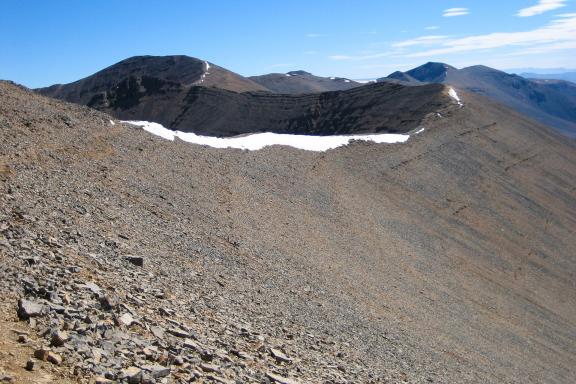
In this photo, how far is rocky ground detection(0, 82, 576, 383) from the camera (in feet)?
28.8

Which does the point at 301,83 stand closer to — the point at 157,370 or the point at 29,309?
the point at 29,309

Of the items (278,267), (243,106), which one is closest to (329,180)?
(278,267)

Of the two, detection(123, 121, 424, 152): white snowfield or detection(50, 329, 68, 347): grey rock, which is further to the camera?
detection(123, 121, 424, 152): white snowfield

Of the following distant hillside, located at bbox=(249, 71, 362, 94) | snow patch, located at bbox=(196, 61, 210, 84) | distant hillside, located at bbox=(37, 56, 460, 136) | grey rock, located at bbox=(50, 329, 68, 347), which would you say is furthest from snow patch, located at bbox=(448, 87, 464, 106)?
distant hillside, located at bbox=(249, 71, 362, 94)

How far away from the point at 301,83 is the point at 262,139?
123 metres

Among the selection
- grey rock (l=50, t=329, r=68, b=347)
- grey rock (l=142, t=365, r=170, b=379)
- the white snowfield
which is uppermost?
the white snowfield

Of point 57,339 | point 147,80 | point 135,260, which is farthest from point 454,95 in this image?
point 57,339

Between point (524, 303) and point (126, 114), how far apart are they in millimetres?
75773

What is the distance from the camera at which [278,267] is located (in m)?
18.3

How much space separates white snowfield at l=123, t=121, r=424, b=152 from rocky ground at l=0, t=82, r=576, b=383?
139 centimetres

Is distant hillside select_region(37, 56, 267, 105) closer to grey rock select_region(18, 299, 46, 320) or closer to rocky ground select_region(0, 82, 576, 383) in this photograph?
rocky ground select_region(0, 82, 576, 383)

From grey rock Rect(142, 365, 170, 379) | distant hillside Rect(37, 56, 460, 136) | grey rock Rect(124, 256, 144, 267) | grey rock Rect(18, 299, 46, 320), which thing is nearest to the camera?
grey rock Rect(142, 365, 170, 379)

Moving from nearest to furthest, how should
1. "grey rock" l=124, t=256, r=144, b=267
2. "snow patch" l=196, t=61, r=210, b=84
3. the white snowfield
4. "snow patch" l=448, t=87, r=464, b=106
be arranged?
"grey rock" l=124, t=256, r=144, b=267 → the white snowfield → "snow patch" l=448, t=87, r=464, b=106 → "snow patch" l=196, t=61, r=210, b=84

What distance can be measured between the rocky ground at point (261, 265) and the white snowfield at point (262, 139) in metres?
1.39
